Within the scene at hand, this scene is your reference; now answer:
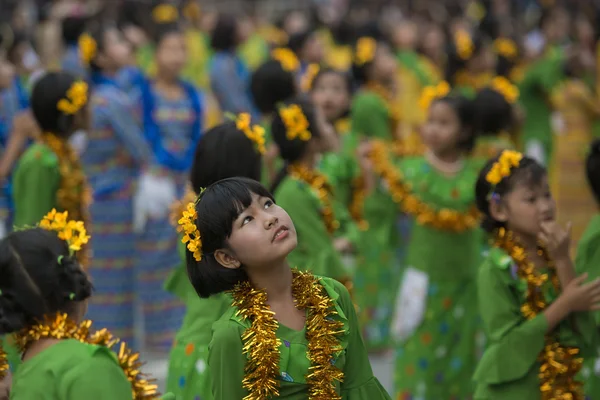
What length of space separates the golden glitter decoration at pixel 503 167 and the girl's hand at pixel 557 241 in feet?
1.16

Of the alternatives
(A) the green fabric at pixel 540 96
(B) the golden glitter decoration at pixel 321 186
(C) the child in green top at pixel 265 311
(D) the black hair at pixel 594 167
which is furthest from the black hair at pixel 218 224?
(A) the green fabric at pixel 540 96

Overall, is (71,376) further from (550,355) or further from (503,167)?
(503,167)

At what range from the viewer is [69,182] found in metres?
6.06

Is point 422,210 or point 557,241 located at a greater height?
point 422,210

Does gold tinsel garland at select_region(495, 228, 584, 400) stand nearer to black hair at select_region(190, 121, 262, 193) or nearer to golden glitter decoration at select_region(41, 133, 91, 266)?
black hair at select_region(190, 121, 262, 193)

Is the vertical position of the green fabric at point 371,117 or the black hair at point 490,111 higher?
the green fabric at point 371,117

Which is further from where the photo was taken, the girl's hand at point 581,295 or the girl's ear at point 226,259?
the girl's hand at point 581,295

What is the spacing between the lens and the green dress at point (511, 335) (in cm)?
422

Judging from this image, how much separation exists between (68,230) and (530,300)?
174 cm

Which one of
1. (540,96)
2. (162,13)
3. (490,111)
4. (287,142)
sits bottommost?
(287,142)

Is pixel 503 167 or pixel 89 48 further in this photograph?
pixel 89 48

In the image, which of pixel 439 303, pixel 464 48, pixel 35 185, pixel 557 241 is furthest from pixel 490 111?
pixel 464 48

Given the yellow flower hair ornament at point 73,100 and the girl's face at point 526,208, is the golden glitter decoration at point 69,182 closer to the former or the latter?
the yellow flower hair ornament at point 73,100

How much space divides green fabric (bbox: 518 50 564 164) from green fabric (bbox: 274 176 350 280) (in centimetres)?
638
